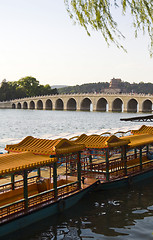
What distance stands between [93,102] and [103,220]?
10740 centimetres

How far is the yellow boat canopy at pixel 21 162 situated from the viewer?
9.97 m

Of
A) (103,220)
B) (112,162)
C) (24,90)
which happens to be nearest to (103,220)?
(103,220)

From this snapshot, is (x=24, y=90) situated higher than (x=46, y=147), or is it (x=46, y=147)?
(x=24, y=90)

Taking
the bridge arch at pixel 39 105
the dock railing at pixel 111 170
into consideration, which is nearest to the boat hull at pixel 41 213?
the dock railing at pixel 111 170

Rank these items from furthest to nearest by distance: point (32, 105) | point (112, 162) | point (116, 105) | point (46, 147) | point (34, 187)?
point (32, 105) → point (116, 105) → point (112, 162) → point (34, 187) → point (46, 147)

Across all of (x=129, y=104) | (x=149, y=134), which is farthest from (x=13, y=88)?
(x=149, y=134)

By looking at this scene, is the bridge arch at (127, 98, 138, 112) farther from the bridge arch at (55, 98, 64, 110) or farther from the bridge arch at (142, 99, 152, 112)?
the bridge arch at (55, 98, 64, 110)

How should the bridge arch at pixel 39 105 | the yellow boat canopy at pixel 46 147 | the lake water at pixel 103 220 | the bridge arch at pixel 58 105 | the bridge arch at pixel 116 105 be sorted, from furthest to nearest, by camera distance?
the bridge arch at pixel 39 105
the bridge arch at pixel 58 105
the bridge arch at pixel 116 105
the yellow boat canopy at pixel 46 147
the lake water at pixel 103 220

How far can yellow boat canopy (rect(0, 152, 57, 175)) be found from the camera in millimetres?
9970

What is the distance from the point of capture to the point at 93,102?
119000 millimetres

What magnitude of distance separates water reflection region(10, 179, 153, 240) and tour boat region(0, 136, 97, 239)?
0.40 meters

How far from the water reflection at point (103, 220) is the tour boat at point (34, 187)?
0.40 m

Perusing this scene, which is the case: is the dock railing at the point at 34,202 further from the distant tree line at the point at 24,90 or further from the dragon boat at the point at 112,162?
the distant tree line at the point at 24,90

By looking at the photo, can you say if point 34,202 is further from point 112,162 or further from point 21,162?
point 112,162
